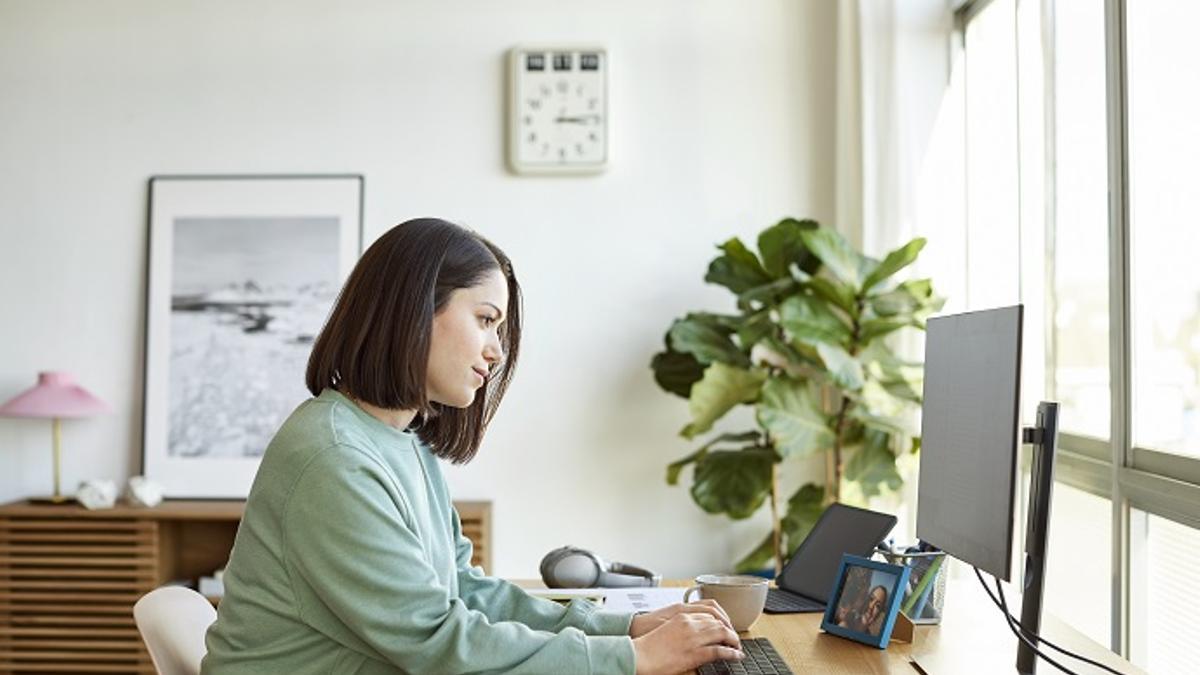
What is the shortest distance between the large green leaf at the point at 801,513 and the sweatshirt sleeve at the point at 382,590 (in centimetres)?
244

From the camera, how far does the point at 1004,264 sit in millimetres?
3787

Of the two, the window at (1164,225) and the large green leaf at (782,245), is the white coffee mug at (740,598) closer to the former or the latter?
the window at (1164,225)

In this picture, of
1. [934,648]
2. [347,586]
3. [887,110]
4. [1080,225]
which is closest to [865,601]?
[934,648]

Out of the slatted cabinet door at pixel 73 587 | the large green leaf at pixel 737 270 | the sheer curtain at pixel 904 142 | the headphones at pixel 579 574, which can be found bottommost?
the slatted cabinet door at pixel 73 587

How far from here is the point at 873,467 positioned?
13.0 ft

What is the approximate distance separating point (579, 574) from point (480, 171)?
2.46m

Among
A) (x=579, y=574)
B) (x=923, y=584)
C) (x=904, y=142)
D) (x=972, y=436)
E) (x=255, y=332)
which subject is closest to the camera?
(x=972, y=436)

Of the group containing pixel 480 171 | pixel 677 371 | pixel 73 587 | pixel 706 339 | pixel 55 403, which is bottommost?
pixel 73 587

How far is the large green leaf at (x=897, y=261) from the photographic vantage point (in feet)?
12.5

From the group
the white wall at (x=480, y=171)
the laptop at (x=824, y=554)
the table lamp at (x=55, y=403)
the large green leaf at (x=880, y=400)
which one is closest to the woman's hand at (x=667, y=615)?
the laptop at (x=824, y=554)

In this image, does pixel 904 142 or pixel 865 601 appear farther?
pixel 904 142

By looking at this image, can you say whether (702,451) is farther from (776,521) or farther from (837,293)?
(837,293)

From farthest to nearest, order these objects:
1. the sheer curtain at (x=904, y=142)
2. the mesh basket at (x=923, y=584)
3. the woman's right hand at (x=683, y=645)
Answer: the sheer curtain at (x=904, y=142) < the mesh basket at (x=923, y=584) < the woman's right hand at (x=683, y=645)

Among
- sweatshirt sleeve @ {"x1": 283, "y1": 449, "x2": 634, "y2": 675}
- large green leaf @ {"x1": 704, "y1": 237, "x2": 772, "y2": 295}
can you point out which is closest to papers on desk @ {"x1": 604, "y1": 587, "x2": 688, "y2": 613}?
sweatshirt sleeve @ {"x1": 283, "y1": 449, "x2": 634, "y2": 675}
